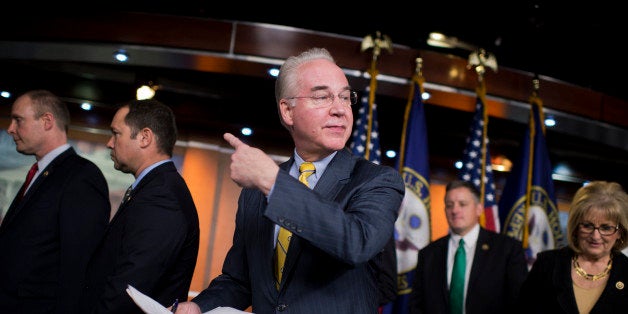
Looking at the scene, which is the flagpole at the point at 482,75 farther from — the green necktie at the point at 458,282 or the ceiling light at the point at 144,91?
the ceiling light at the point at 144,91

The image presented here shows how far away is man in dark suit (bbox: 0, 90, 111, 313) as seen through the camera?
8.77ft

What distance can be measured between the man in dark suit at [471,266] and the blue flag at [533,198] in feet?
2.67

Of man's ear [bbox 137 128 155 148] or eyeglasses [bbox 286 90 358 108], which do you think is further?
man's ear [bbox 137 128 155 148]

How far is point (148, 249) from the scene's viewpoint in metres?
2.19

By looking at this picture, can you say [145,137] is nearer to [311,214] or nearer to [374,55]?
[311,214]

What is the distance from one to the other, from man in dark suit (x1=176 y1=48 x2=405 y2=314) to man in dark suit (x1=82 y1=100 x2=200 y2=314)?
569 millimetres

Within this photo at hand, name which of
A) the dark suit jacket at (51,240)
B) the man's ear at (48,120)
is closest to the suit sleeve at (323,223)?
the dark suit jacket at (51,240)

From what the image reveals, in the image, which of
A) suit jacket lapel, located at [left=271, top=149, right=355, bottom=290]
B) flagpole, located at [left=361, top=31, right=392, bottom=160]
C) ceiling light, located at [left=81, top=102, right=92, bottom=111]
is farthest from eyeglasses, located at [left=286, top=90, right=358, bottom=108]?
ceiling light, located at [left=81, top=102, right=92, bottom=111]

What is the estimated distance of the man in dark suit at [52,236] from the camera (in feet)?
8.77

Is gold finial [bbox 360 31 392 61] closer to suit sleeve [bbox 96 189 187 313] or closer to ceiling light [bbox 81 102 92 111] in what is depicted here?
suit sleeve [bbox 96 189 187 313]

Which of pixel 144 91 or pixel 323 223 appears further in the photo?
pixel 144 91

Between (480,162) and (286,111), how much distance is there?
11.1 ft

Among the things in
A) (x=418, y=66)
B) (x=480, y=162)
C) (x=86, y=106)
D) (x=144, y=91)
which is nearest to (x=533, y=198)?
(x=480, y=162)

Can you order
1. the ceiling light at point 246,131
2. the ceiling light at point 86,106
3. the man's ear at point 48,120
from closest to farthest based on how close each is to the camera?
the man's ear at point 48,120, the ceiling light at point 86,106, the ceiling light at point 246,131
